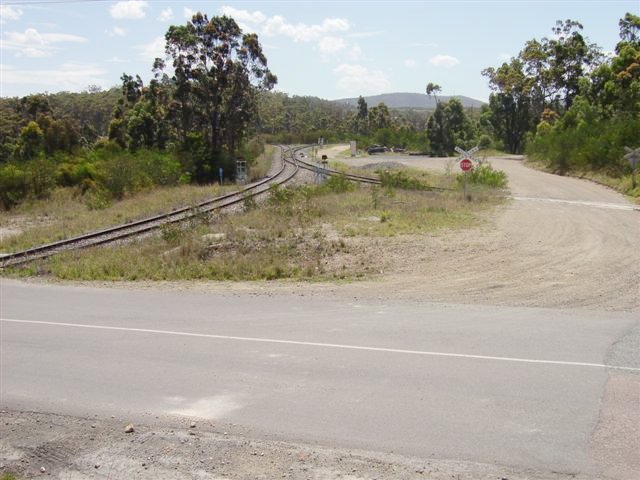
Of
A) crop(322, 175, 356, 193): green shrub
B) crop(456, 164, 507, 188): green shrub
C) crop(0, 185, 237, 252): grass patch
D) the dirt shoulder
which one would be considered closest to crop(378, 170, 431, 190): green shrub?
crop(322, 175, 356, 193): green shrub

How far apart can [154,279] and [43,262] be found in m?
4.57

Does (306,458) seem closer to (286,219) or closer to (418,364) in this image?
(418,364)

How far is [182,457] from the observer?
5953 mm

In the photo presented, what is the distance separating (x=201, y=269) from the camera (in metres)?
15.9

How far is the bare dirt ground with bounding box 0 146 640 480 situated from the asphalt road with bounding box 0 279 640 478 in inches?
10.1

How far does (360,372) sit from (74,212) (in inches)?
1042

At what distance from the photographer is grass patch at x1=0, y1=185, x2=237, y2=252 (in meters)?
23.4

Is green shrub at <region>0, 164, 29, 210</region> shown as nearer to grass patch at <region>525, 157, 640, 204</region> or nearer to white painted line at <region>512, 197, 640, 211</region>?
white painted line at <region>512, 197, 640, 211</region>

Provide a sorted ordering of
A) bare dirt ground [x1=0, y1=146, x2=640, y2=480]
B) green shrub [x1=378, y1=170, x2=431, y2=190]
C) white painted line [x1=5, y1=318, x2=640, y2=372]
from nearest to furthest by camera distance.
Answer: bare dirt ground [x1=0, y1=146, x2=640, y2=480] < white painted line [x1=5, y1=318, x2=640, y2=372] < green shrub [x1=378, y1=170, x2=431, y2=190]

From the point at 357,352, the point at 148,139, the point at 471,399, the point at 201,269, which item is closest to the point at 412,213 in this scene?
the point at 201,269

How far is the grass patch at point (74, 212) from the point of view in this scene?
23442mm

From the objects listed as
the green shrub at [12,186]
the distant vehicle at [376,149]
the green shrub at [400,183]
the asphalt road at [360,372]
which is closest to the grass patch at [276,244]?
the asphalt road at [360,372]

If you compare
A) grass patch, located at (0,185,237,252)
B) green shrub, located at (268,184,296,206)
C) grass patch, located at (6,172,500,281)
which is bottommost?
grass patch, located at (0,185,237,252)

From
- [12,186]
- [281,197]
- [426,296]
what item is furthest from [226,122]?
[426,296]
